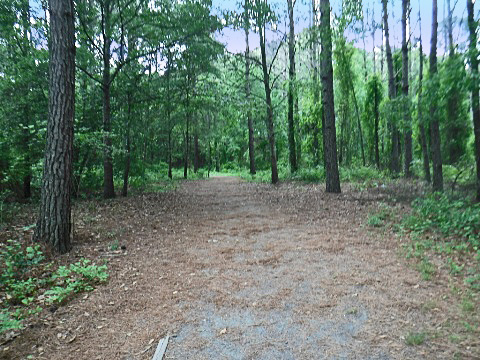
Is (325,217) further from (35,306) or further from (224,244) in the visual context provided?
(35,306)

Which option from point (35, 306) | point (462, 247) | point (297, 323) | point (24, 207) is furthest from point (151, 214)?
point (462, 247)

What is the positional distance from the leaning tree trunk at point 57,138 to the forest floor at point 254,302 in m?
0.60

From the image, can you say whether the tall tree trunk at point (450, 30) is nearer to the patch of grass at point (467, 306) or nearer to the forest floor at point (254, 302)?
the forest floor at point (254, 302)

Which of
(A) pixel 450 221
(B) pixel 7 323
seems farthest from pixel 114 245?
(A) pixel 450 221

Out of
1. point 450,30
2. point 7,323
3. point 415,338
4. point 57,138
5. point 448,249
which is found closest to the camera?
point 415,338

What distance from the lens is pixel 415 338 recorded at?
9.31ft

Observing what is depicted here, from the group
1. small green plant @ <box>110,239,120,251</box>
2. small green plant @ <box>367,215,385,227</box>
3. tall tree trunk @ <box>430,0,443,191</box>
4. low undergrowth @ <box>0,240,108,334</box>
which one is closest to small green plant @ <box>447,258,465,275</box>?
small green plant @ <box>367,215,385,227</box>

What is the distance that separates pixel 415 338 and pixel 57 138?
591cm

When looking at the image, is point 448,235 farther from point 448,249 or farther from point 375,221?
point 375,221

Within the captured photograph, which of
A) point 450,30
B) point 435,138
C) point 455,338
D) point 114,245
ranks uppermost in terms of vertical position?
point 450,30

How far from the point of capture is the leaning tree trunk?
5.55m

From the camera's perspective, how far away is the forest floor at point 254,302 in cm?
291

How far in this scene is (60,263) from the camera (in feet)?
16.6

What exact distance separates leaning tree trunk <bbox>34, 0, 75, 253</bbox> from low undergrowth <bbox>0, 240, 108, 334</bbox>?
1.47 feet
